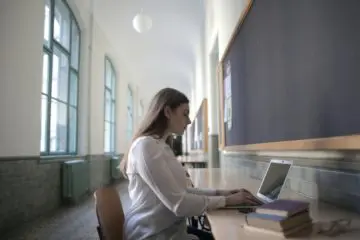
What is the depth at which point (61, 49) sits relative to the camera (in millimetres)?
5676

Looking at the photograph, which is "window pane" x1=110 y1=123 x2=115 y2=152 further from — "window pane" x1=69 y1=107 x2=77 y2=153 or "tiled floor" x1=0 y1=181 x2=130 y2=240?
"tiled floor" x1=0 y1=181 x2=130 y2=240

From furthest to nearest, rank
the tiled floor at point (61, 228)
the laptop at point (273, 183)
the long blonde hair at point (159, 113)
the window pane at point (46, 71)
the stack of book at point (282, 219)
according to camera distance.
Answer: the window pane at point (46, 71)
the tiled floor at point (61, 228)
the long blonde hair at point (159, 113)
the laptop at point (273, 183)
the stack of book at point (282, 219)

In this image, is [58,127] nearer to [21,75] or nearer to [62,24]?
[62,24]

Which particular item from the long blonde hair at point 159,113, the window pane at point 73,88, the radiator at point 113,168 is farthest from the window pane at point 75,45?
the long blonde hair at point 159,113

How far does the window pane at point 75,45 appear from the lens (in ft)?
21.0

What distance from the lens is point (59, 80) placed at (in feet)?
18.9

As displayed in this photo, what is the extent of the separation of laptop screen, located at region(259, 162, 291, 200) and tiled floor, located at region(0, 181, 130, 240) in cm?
243

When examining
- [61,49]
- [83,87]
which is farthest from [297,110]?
[83,87]

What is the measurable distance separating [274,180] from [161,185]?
0.53m

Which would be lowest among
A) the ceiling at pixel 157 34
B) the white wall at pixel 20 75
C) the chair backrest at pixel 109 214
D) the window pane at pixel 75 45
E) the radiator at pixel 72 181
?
the radiator at pixel 72 181

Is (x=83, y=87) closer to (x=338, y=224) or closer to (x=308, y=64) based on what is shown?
(x=308, y=64)

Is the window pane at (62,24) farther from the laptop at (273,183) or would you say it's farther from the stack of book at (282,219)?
the stack of book at (282,219)

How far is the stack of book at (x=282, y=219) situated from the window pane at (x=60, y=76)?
16.0ft

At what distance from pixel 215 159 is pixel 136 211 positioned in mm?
4547
